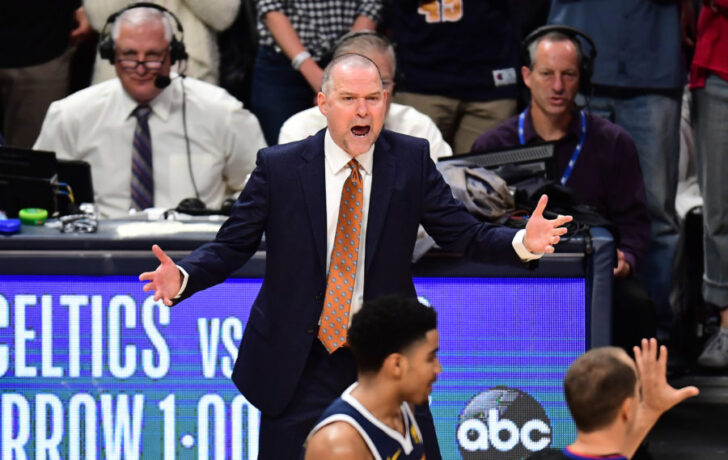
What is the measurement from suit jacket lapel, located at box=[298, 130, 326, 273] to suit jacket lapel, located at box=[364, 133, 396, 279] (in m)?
0.13

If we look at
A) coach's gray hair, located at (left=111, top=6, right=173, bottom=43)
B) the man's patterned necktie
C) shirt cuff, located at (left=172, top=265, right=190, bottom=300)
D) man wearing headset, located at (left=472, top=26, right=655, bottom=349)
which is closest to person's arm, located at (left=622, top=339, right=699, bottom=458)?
shirt cuff, located at (left=172, top=265, right=190, bottom=300)

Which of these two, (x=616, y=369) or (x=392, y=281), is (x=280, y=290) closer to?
(x=392, y=281)

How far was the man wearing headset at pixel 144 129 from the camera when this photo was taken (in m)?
6.72

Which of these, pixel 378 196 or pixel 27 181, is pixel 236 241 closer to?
pixel 378 196

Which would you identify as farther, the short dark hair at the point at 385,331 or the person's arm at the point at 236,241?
the person's arm at the point at 236,241

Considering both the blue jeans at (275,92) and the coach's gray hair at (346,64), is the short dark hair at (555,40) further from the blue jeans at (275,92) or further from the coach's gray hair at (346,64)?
the coach's gray hair at (346,64)

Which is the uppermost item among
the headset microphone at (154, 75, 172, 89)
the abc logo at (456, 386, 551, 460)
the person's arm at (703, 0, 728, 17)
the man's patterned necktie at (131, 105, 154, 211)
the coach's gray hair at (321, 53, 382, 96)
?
the coach's gray hair at (321, 53, 382, 96)

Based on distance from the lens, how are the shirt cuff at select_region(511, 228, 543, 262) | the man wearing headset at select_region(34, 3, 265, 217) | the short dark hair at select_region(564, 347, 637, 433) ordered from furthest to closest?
the man wearing headset at select_region(34, 3, 265, 217) → the shirt cuff at select_region(511, 228, 543, 262) → the short dark hair at select_region(564, 347, 637, 433)

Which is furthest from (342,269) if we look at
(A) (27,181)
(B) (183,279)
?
(A) (27,181)

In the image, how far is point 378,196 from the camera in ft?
14.3

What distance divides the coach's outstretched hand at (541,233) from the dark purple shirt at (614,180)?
2.03m

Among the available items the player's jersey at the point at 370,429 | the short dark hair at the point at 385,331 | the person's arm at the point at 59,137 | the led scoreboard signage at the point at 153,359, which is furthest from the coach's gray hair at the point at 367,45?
the player's jersey at the point at 370,429

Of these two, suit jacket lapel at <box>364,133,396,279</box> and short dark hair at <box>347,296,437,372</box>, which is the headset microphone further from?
short dark hair at <box>347,296,437,372</box>

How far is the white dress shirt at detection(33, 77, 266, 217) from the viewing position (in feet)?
22.0
